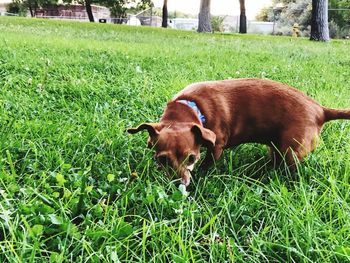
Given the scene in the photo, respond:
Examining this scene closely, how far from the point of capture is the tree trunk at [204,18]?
2650 cm

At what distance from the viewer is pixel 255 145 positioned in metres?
3.83

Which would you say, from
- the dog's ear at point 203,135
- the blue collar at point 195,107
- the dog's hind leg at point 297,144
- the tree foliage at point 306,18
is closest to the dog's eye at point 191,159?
the dog's ear at point 203,135

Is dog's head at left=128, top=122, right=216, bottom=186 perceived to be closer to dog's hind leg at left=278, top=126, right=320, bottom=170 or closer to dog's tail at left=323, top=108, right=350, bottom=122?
dog's hind leg at left=278, top=126, right=320, bottom=170

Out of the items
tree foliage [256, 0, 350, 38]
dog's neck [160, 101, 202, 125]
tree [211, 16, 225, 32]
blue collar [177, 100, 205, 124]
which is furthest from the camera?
tree [211, 16, 225, 32]

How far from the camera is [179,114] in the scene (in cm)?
307

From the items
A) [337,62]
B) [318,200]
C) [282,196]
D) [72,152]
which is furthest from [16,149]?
[337,62]

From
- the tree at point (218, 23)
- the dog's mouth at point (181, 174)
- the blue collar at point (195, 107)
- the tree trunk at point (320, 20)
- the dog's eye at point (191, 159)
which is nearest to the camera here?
the dog's mouth at point (181, 174)

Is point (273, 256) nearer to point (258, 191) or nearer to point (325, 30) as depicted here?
point (258, 191)

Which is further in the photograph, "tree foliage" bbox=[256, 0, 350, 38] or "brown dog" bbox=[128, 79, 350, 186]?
"tree foliage" bbox=[256, 0, 350, 38]

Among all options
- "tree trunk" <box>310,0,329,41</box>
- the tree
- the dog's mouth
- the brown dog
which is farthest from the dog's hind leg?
the tree

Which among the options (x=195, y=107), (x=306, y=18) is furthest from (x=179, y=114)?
(x=306, y=18)

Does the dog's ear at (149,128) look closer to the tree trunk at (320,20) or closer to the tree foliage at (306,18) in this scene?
the tree trunk at (320,20)

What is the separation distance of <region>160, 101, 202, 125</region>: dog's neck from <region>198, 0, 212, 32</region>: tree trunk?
78.8ft

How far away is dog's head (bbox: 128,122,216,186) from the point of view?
2.75 meters
